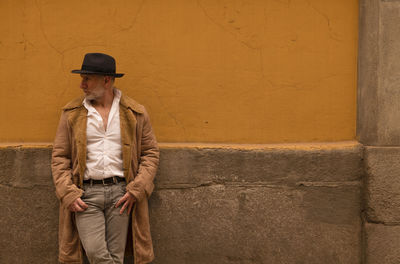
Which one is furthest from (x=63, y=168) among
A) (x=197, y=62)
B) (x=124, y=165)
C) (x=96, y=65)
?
(x=197, y=62)

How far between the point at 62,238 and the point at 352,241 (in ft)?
7.86

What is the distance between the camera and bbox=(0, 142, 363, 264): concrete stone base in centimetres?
378

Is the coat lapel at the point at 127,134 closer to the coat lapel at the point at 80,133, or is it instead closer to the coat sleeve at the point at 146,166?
the coat sleeve at the point at 146,166

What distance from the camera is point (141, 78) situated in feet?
12.7

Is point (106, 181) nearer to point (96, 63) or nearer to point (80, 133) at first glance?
point (80, 133)

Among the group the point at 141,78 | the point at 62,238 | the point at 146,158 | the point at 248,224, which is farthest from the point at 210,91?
the point at 62,238

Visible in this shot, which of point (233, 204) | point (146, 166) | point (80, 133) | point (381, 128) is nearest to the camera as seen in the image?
point (80, 133)

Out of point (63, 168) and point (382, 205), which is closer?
point (63, 168)

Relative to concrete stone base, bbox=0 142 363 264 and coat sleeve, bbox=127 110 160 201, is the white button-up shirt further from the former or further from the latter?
concrete stone base, bbox=0 142 363 264

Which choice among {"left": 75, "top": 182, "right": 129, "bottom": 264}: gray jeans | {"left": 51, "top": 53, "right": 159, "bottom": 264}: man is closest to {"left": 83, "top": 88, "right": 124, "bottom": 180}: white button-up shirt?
{"left": 51, "top": 53, "right": 159, "bottom": 264}: man

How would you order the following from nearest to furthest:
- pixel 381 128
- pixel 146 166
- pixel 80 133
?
1. pixel 80 133
2. pixel 146 166
3. pixel 381 128

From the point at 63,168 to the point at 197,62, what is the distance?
1433 millimetres

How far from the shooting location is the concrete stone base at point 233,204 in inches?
149

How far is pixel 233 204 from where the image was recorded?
3.81 metres
